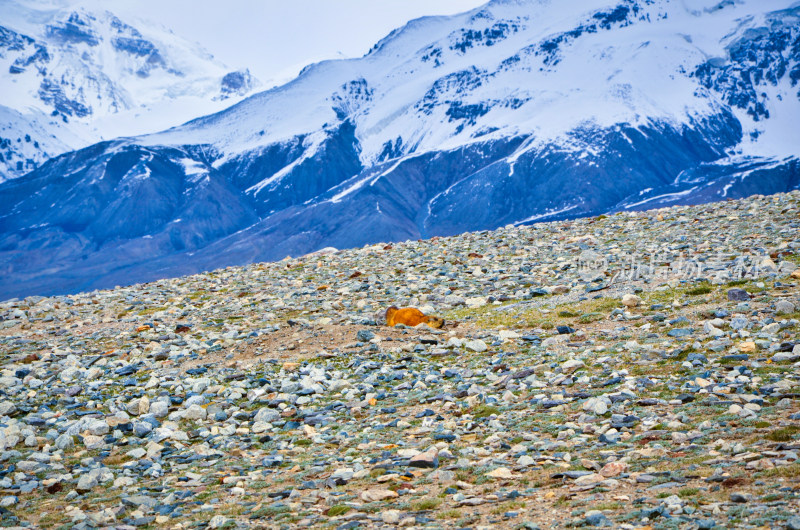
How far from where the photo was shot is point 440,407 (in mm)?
12680

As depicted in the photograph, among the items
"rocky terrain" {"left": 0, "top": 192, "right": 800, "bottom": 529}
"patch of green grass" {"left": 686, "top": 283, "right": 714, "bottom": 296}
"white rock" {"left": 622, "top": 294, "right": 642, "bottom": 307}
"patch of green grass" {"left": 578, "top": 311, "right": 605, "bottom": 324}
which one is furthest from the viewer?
"patch of green grass" {"left": 686, "top": 283, "right": 714, "bottom": 296}

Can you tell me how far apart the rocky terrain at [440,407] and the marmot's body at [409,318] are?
414 mm

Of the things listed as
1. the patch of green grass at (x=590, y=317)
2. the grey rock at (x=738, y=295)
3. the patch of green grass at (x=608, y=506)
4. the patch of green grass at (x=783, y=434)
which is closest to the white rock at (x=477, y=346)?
the patch of green grass at (x=590, y=317)

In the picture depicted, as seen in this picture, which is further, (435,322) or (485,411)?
(435,322)

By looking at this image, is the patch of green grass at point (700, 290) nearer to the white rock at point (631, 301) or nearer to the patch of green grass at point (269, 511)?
the white rock at point (631, 301)

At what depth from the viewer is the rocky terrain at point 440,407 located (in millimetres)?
8672

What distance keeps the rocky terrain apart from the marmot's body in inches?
16.3

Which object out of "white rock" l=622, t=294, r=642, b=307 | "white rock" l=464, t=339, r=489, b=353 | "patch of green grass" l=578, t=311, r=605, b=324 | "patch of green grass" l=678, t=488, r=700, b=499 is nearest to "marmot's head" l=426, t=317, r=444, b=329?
"white rock" l=464, t=339, r=489, b=353

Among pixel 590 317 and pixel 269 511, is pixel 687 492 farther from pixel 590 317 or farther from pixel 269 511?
pixel 590 317

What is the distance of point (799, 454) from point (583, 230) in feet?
88.7

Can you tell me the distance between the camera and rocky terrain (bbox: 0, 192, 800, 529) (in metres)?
8.67

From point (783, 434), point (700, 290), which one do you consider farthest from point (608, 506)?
point (700, 290)

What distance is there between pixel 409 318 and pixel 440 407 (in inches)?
250

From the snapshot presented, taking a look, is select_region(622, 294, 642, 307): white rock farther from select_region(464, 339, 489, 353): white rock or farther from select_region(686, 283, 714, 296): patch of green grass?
select_region(464, 339, 489, 353): white rock
